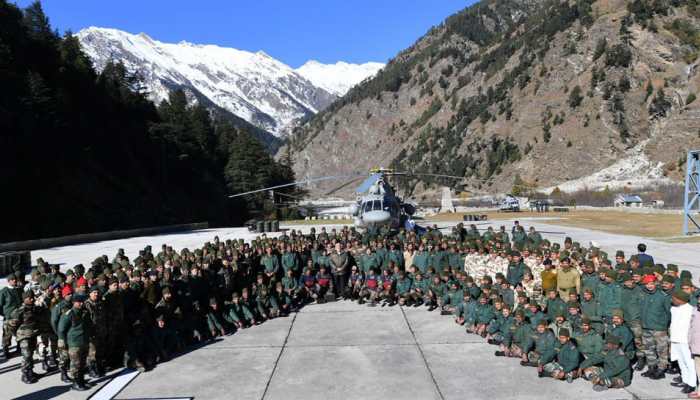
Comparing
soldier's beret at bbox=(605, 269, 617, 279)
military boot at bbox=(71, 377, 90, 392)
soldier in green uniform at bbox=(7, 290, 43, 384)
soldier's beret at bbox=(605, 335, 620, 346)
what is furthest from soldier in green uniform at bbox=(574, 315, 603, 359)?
soldier in green uniform at bbox=(7, 290, 43, 384)

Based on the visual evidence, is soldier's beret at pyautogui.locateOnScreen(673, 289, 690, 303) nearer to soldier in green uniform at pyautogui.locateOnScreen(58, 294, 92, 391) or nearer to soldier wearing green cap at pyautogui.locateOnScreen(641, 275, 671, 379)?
soldier wearing green cap at pyautogui.locateOnScreen(641, 275, 671, 379)

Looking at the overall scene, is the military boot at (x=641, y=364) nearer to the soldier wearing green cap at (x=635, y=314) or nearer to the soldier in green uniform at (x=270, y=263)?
the soldier wearing green cap at (x=635, y=314)

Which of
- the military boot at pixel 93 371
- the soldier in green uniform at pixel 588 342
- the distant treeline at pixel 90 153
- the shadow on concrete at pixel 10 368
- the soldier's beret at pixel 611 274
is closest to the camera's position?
the soldier in green uniform at pixel 588 342

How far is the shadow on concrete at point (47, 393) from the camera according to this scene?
29.3 feet

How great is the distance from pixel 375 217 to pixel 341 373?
1272cm

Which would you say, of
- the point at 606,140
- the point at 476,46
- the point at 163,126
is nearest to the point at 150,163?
the point at 163,126

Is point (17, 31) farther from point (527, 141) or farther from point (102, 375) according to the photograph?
point (527, 141)

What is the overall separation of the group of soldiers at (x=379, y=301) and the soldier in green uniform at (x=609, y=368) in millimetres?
18

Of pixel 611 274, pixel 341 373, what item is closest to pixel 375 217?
pixel 611 274

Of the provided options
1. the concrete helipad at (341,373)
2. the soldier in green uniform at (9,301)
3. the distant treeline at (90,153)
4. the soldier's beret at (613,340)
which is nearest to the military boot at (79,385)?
the concrete helipad at (341,373)

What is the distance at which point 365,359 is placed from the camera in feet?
35.3

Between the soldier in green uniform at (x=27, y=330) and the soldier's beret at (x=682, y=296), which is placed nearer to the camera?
the soldier's beret at (x=682, y=296)

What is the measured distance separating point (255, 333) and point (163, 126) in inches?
2640

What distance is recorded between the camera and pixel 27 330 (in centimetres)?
948
